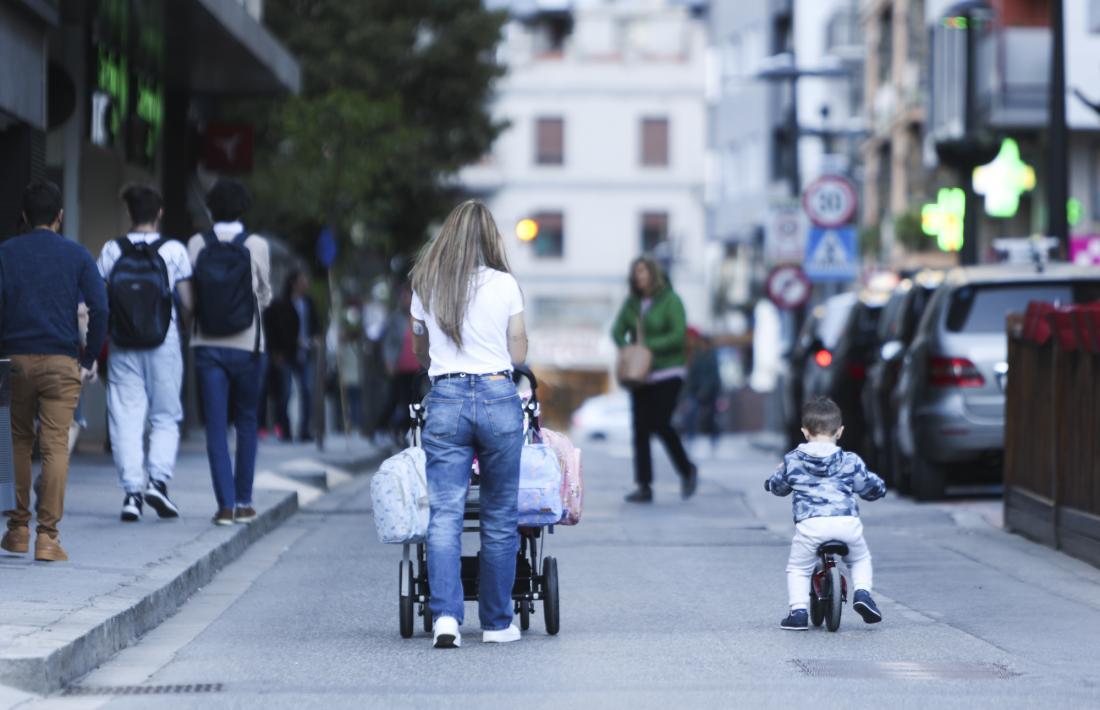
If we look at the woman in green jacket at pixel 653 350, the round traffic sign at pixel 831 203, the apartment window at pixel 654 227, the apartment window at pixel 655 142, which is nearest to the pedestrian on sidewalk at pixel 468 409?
the woman in green jacket at pixel 653 350

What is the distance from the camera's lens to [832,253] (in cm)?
3059

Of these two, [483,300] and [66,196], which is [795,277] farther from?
[483,300]

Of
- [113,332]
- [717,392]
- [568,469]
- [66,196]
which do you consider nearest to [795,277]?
[717,392]

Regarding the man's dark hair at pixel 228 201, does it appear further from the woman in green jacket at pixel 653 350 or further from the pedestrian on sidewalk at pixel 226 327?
the woman in green jacket at pixel 653 350

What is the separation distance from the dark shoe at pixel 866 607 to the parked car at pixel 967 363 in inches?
290

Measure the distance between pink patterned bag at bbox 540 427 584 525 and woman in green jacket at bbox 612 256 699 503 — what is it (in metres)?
8.00

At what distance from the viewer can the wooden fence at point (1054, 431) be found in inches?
486

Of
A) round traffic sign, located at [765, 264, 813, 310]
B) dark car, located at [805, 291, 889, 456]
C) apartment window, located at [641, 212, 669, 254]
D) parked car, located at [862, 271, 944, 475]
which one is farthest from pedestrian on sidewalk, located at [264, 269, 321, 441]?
apartment window, located at [641, 212, 669, 254]

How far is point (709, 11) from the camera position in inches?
3036

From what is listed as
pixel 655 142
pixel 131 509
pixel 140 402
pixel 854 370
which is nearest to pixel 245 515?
pixel 131 509

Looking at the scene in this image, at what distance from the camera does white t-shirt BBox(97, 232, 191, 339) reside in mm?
12992

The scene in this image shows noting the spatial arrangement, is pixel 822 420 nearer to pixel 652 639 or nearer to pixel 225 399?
pixel 652 639

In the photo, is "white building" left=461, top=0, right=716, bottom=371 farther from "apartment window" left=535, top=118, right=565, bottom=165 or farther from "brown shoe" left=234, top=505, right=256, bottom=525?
"brown shoe" left=234, top=505, right=256, bottom=525

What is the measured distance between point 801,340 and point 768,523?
10.9 metres
